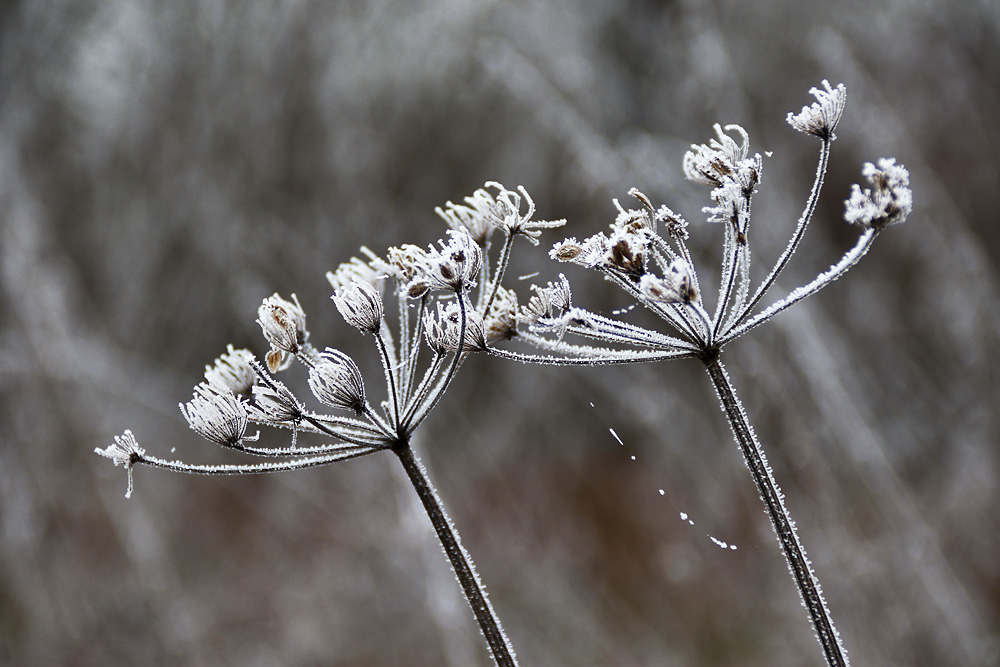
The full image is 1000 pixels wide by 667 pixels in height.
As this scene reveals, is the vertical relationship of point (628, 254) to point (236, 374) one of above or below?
below

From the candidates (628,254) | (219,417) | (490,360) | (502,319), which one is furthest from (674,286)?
(490,360)

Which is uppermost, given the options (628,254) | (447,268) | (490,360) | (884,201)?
(490,360)

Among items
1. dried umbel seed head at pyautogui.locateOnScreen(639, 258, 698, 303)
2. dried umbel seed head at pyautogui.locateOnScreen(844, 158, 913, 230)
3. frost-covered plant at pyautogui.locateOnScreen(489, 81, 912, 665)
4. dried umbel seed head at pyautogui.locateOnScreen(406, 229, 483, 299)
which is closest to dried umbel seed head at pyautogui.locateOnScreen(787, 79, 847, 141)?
frost-covered plant at pyautogui.locateOnScreen(489, 81, 912, 665)

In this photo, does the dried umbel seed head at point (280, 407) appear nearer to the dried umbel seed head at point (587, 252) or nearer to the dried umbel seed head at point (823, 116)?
the dried umbel seed head at point (587, 252)

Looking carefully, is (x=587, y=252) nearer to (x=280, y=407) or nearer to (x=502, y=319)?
(x=502, y=319)

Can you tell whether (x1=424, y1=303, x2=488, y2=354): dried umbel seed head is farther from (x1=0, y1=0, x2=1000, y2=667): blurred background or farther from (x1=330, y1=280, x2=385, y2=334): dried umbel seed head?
(x1=0, y1=0, x2=1000, y2=667): blurred background

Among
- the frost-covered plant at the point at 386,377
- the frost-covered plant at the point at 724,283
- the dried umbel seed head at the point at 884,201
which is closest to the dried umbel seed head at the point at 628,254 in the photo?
the frost-covered plant at the point at 724,283
